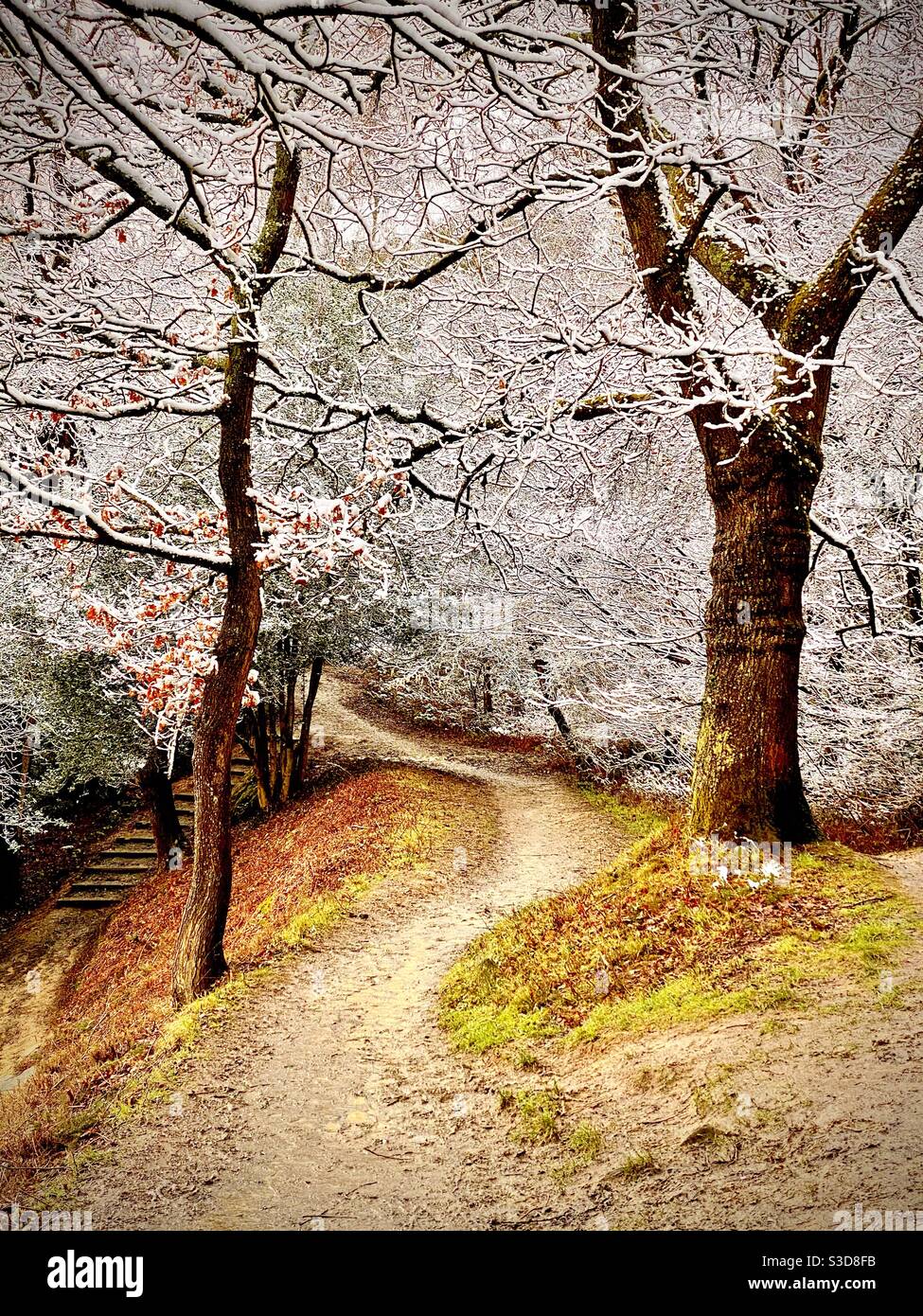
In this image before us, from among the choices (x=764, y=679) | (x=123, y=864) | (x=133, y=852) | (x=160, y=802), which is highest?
(x=764, y=679)

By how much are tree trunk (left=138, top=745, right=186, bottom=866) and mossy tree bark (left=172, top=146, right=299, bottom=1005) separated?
7809mm

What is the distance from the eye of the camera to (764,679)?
5.89m

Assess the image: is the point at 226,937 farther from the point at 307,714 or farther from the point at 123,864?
the point at 123,864

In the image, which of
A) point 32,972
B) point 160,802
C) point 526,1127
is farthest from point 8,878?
point 526,1127

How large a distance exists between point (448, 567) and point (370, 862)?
19.3 feet

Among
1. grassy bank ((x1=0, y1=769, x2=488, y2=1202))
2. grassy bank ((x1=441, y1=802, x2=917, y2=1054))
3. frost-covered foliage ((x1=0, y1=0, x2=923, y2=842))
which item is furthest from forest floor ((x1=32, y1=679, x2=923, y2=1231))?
frost-covered foliage ((x1=0, y1=0, x2=923, y2=842))

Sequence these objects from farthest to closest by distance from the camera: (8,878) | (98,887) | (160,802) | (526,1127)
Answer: (8,878), (98,887), (160,802), (526,1127)

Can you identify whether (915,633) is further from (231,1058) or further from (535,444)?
(231,1058)

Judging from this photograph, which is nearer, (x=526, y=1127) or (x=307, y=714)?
(x=526, y=1127)

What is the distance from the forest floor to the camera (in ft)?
10.1

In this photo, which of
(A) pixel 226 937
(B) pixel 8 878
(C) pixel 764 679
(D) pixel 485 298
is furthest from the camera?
(B) pixel 8 878

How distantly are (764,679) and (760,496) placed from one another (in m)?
1.47
